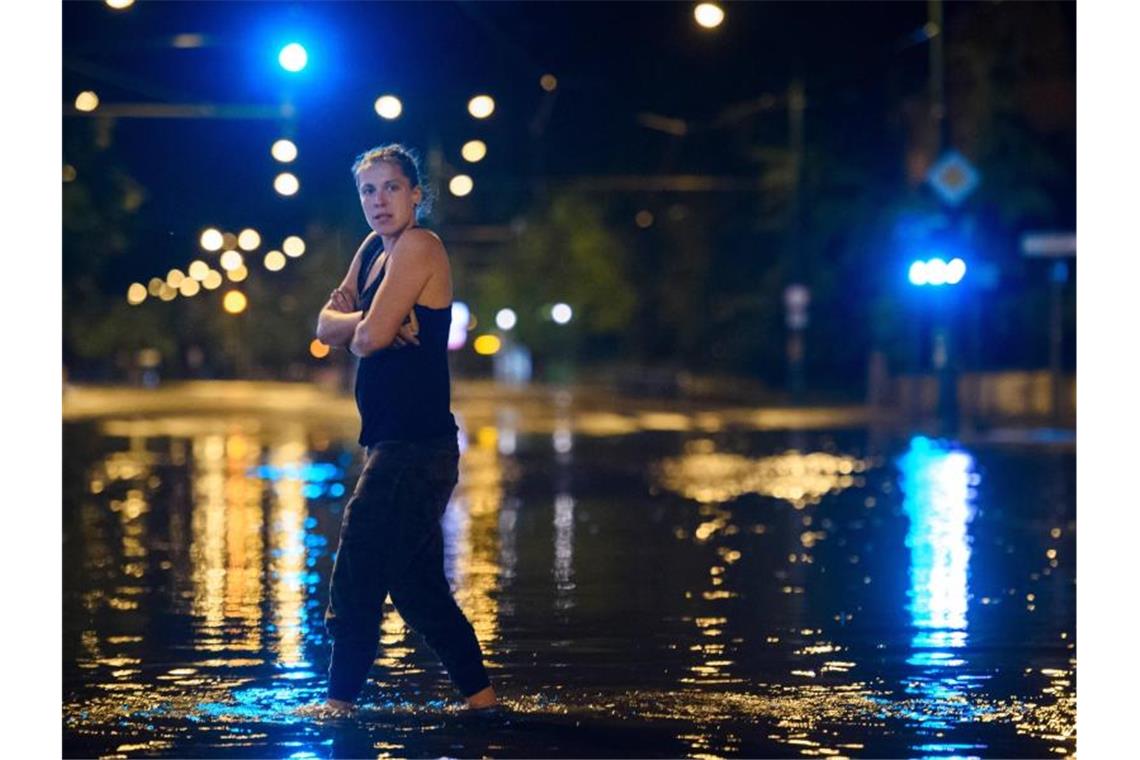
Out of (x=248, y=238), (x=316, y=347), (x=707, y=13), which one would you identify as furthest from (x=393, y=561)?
(x=248, y=238)

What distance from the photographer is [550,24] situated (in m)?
47.6

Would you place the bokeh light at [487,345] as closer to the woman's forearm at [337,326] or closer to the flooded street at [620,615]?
the flooded street at [620,615]

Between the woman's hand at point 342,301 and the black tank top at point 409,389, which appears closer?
the black tank top at point 409,389

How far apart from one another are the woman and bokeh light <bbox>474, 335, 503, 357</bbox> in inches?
3362

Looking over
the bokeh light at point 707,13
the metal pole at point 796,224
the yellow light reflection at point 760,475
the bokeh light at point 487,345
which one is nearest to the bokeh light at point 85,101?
the yellow light reflection at point 760,475

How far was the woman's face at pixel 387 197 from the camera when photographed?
8.18 m

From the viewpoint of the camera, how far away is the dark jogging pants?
26.7ft

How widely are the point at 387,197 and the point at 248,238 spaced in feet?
103

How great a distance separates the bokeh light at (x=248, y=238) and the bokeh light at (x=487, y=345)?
5239cm

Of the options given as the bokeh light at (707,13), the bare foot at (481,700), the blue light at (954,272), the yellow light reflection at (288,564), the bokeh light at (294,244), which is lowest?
the bare foot at (481,700)

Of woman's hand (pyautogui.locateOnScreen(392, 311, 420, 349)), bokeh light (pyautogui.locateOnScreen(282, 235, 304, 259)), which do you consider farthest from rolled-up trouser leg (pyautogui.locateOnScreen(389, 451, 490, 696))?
bokeh light (pyautogui.locateOnScreen(282, 235, 304, 259))

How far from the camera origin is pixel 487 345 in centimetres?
9994

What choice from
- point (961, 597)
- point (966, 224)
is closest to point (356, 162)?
point (961, 597)

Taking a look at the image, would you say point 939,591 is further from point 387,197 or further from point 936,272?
point 936,272
